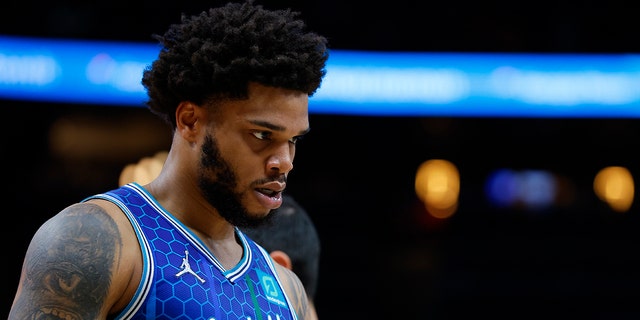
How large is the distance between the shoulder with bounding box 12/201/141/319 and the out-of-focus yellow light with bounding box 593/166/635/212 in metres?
11.6

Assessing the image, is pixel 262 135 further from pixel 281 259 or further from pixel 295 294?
pixel 281 259

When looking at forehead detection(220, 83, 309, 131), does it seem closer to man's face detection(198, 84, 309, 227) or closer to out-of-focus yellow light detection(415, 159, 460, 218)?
man's face detection(198, 84, 309, 227)

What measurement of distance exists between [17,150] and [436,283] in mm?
5778

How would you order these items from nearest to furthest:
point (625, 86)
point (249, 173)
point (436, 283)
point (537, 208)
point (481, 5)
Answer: point (249, 173) < point (625, 86) < point (436, 283) < point (481, 5) < point (537, 208)

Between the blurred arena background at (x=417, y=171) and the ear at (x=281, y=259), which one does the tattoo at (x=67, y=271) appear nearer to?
the ear at (x=281, y=259)

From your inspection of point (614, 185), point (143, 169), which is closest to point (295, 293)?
point (143, 169)

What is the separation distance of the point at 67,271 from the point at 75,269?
0.06 feet

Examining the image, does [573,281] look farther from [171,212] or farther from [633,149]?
[171,212]

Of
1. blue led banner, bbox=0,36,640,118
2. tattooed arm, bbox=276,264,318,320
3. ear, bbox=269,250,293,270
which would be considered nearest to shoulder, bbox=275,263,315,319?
tattooed arm, bbox=276,264,318,320

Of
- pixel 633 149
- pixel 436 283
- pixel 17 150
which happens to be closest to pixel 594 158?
pixel 633 149

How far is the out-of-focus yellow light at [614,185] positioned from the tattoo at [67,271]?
38.3 feet

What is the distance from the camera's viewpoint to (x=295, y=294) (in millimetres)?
2615

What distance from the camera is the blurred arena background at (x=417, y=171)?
9.66 meters

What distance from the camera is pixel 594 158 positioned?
12.7 metres
